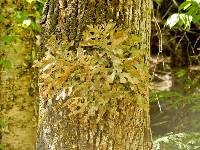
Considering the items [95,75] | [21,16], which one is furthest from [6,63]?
[95,75]

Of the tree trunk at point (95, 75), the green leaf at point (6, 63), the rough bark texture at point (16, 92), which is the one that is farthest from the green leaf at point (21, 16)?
the tree trunk at point (95, 75)

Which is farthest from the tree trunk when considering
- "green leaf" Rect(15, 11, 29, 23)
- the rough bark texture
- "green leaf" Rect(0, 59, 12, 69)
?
the rough bark texture

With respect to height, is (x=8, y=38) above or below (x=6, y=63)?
above

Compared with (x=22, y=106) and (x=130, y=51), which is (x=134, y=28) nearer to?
(x=130, y=51)

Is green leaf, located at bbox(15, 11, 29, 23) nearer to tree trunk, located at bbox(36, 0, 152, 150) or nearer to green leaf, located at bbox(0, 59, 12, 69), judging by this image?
green leaf, located at bbox(0, 59, 12, 69)

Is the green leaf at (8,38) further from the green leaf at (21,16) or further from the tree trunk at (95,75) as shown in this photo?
the tree trunk at (95,75)

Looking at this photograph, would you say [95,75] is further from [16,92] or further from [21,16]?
[16,92]
